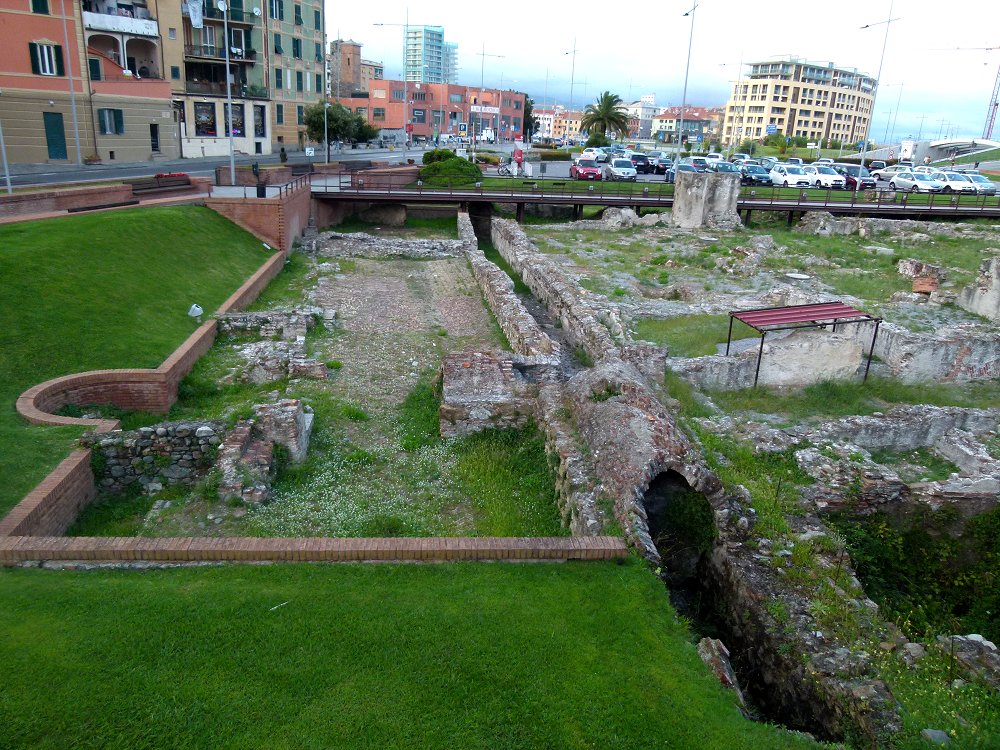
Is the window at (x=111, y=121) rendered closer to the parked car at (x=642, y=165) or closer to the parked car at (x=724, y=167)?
the parked car at (x=642, y=165)

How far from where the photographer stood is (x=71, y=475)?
9641mm

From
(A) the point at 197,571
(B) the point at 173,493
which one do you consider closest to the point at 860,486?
(A) the point at 197,571

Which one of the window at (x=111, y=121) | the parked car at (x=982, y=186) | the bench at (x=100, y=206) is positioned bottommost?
the bench at (x=100, y=206)

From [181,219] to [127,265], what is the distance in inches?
208

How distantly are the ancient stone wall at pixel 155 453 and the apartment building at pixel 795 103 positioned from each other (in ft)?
441

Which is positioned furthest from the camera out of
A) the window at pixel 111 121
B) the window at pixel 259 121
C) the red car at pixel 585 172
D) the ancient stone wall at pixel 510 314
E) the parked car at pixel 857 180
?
the window at pixel 259 121

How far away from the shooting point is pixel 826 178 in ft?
161

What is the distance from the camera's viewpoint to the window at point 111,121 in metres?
38.7

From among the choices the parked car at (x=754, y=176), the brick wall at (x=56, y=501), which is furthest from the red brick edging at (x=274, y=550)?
the parked car at (x=754, y=176)

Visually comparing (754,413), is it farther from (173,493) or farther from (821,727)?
(173,493)

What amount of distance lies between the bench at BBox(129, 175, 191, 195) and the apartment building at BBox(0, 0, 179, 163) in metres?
11.1

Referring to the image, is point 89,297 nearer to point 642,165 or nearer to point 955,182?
point 642,165

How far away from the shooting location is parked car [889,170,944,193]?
46.5 m

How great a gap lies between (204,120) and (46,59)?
13006mm
